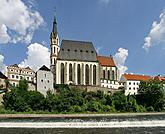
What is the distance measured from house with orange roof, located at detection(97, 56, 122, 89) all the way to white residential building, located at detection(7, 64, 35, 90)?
27.2 metres

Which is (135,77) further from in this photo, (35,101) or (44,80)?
(35,101)

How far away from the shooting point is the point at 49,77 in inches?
4518

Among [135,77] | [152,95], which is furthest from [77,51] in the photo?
[152,95]

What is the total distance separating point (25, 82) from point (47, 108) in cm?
1891

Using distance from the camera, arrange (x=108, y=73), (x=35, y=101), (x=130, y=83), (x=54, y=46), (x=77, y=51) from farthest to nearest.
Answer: (x=130, y=83) < (x=108, y=73) < (x=54, y=46) < (x=77, y=51) < (x=35, y=101)

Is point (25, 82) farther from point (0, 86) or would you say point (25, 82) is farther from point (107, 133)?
point (107, 133)

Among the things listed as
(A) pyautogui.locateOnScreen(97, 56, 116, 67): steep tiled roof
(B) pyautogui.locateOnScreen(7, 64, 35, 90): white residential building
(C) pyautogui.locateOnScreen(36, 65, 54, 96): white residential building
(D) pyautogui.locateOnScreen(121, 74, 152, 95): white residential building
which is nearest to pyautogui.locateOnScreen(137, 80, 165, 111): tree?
(D) pyautogui.locateOnScreen(121, 74, 152, 95): white residential building

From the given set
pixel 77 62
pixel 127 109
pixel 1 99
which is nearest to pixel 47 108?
pixel 1 99

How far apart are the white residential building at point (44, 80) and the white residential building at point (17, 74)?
2348mm

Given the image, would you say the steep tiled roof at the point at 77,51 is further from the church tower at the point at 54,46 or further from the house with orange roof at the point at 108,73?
the house with orange roof at the point at 108,73

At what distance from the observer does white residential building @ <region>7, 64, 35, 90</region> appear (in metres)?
114

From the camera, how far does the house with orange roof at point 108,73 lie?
5251 inches

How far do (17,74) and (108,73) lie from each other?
36763 millimetres

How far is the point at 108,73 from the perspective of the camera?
13750 cm
